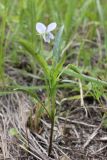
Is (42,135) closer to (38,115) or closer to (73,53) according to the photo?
(38,115)

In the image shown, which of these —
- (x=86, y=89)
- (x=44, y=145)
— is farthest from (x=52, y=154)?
(x=86, y=89)

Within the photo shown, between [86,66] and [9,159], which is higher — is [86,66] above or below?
above

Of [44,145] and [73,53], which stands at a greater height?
[73,53]

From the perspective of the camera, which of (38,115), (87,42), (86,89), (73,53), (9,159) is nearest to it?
(9,159)

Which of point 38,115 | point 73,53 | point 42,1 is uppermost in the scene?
point 42,1

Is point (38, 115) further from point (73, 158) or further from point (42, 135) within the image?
point (73, 158)

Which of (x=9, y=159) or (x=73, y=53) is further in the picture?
(x=73, y=53)

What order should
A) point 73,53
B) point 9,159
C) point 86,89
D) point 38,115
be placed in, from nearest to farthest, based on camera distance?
point 9,159
point 38,115
point 86,89
point 73,53

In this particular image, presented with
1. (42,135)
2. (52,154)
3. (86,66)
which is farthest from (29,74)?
(52,154)

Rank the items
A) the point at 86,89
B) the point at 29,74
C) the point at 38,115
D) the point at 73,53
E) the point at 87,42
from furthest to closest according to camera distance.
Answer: the point at 87,42, the point at 73,53, the point at 29,74, the point at 86,89, the point at 38,115
